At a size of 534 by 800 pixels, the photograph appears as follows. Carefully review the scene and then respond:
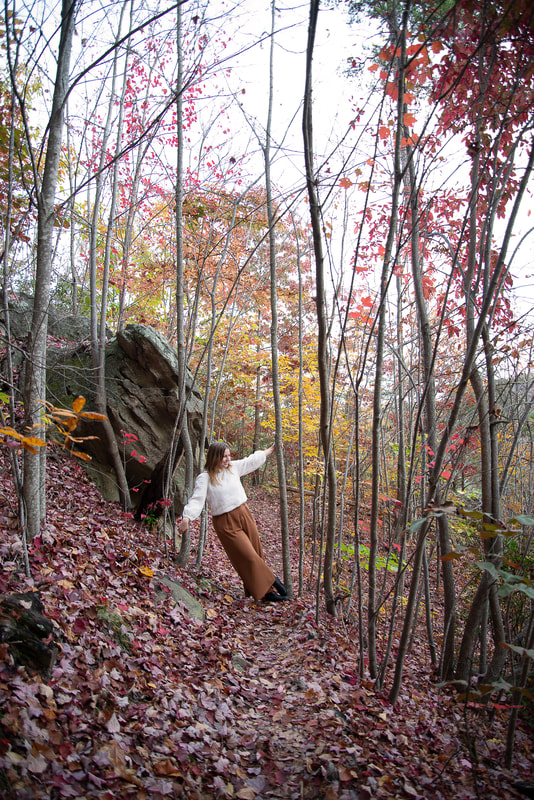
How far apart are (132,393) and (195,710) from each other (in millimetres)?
4123

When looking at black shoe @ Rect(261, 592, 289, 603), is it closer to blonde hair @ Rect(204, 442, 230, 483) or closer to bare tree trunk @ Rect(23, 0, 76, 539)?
blonde hair @ Rect(204, 442, 230, 483)

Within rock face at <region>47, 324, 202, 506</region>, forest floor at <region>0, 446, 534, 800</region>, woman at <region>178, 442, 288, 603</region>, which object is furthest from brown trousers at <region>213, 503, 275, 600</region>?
rock face at <region>47, 324, 202, 506</region>

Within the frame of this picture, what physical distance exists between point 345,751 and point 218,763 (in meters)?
0.63

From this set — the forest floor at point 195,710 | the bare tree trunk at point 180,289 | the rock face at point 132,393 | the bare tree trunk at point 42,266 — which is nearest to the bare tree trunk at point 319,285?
the forest floor at point 195,710

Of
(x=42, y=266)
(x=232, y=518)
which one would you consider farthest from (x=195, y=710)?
(x=42, y=266)

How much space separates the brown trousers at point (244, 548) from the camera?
4566 millimetres

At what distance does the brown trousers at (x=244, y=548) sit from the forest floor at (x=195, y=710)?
21.9 inches

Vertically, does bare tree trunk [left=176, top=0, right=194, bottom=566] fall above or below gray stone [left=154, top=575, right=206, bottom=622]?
above

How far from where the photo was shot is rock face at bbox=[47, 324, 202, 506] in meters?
5.65

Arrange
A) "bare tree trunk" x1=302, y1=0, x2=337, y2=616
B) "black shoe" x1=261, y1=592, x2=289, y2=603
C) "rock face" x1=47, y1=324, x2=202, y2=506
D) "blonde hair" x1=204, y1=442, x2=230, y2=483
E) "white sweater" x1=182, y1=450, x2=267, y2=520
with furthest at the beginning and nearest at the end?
1. "rock face" x1=47, y1=324, x2=202, y2=506
2. "black shoe" x1=261, y1=592, x2=289, y2=603
3. "blonde hair" x1=204, y1=442, x2=230, y2=483
4. "white sweater" x1=182, y1=450, x2=267, y2=520
5. "bare tree trunk" x1=302, y1=0, x2=337, y2=616

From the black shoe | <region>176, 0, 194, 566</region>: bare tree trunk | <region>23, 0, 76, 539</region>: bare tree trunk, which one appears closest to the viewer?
<region>23, 0, 76, 539</region>: bare tree trunk

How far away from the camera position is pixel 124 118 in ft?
24.2

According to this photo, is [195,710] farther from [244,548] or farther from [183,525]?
[244,548]

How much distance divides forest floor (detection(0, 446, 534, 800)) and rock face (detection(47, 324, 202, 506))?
1.61 metres
